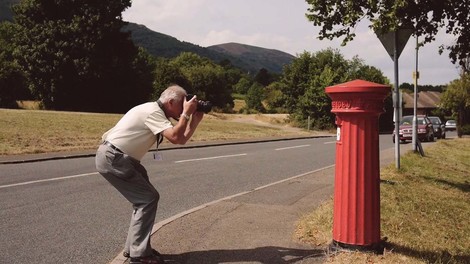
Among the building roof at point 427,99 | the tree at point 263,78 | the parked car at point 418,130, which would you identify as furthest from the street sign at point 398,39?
the tree at point 263,78

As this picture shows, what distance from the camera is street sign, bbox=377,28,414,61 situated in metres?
9.38

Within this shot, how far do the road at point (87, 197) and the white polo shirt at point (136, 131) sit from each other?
128cm

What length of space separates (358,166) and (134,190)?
2132mm

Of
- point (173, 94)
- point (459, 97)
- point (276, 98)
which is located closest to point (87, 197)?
point (173, 94)

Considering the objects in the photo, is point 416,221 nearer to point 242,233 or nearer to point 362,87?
point 242,233

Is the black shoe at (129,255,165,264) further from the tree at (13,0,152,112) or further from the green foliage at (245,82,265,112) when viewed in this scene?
the green foliage at (245,82,265,112)

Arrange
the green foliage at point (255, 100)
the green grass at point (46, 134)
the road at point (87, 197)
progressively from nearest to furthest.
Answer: the road at point (87, 197) < the green grass at point (46, 134) < the green foliage at point (255, 100)

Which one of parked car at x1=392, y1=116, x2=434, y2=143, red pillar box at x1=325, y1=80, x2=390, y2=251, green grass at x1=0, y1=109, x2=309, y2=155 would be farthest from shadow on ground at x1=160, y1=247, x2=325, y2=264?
parked car at x1=392, y1=116, x2=434, y2=143

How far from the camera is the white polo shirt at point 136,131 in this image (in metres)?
3.87

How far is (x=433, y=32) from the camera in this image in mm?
9773

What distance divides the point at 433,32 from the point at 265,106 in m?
71.1

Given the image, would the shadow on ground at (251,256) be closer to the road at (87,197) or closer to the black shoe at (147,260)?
the black shoe at (147,260)

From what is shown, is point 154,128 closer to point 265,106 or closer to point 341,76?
point 341,76

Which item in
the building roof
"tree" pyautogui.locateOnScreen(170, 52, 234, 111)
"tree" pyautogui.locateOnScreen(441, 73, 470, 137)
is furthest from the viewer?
the building roof
